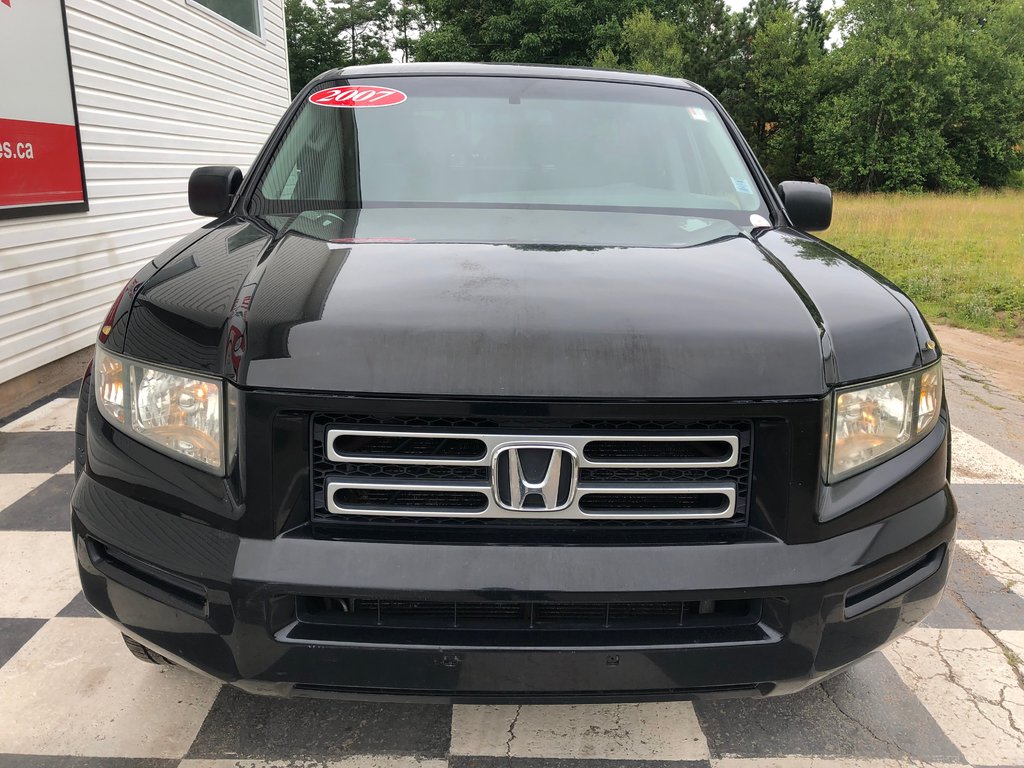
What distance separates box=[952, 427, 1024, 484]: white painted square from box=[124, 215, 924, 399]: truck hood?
245 cm

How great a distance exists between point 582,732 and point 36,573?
196 centimetres

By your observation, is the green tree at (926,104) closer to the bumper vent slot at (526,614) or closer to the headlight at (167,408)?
the bumper vent slot at (526,614)

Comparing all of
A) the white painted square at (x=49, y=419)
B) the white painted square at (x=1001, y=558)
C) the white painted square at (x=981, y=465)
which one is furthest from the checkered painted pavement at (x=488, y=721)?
the white painted square at (x=49, y=419)

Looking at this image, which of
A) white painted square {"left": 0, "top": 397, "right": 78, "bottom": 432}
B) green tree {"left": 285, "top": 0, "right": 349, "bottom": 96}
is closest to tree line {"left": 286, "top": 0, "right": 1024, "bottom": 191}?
green tree {"left": 285, "top": 0, "right": 349, "bottom": 96}

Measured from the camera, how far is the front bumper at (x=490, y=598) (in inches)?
56.2

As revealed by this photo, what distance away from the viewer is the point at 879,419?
1617 millimetres

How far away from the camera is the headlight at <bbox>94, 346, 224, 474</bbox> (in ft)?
5.00

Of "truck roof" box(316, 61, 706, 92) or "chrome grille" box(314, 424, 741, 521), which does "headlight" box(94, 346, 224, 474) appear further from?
"truck roof" box(316, 61, 706, 92)

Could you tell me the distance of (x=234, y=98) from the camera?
29.2ft

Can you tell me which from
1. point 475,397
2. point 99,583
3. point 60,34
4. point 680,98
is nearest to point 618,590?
point 475,397

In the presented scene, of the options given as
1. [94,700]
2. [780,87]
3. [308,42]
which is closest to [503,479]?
[94,700]

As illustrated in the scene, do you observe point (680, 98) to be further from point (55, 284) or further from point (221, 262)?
point (55, 284)

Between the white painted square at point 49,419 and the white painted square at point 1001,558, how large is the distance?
4.24 meters

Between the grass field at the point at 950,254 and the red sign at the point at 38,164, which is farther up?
the red sign at the point at 38,164
